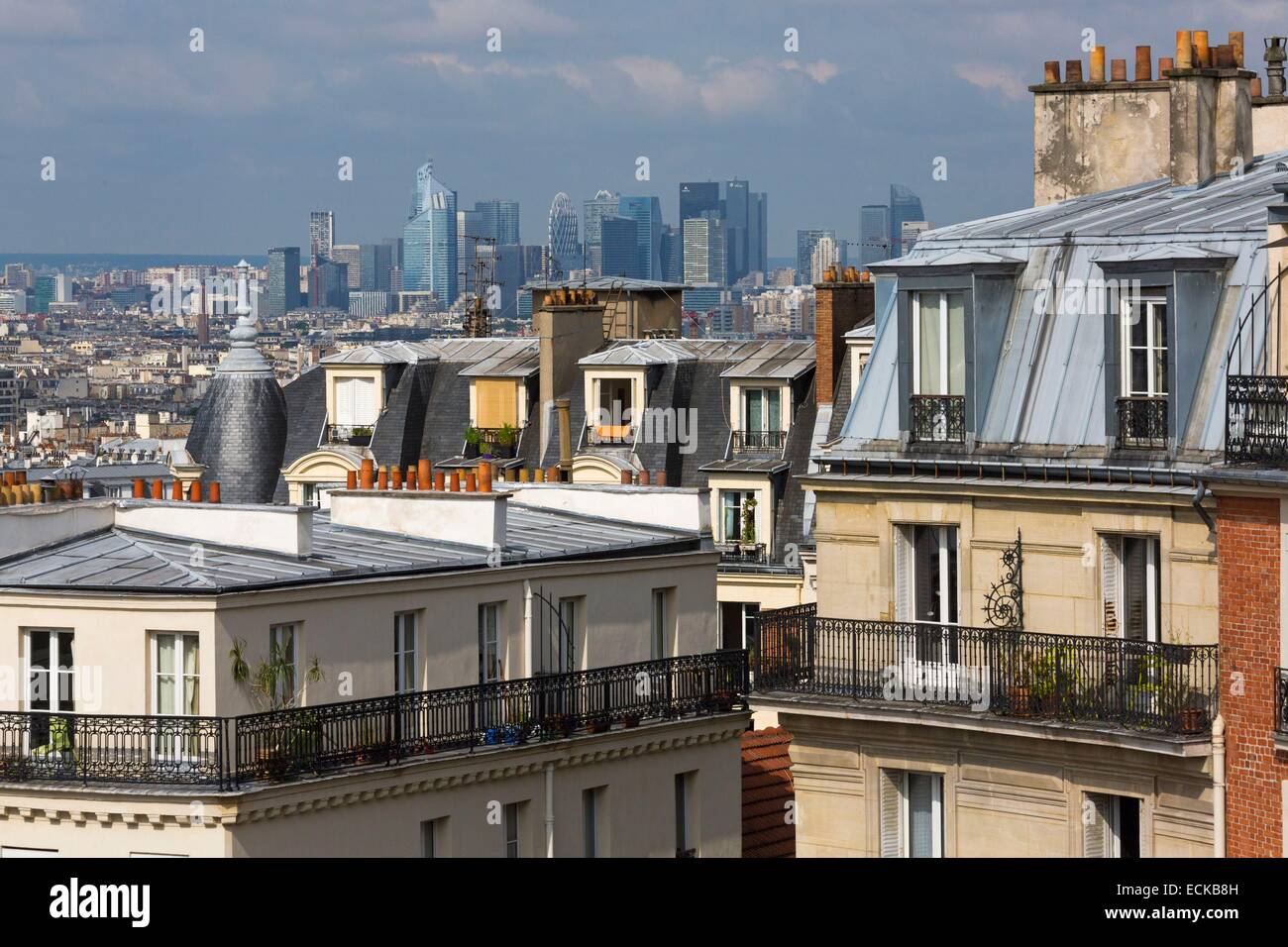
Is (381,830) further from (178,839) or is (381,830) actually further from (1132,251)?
(1132,251)

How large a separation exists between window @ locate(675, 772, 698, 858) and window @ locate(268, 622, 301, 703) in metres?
7.15

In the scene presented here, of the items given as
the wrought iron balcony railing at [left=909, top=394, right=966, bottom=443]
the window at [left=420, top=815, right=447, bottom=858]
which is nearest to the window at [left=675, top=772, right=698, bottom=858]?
the window at [left=420, top=815, right=447, bottom=858]

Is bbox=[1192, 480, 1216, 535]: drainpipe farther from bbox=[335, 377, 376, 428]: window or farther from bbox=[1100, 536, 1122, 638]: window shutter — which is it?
bbox=[335, 377, 376, 428]: window

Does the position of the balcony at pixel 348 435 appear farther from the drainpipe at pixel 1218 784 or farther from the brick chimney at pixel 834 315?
the drainpipe at pixel 1218 784

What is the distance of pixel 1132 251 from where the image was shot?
1134 inches

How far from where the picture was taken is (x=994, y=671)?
28.6 metres

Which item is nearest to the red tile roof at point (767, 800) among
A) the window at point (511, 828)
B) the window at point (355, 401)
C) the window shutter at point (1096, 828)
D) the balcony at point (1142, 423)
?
the window at point (511, 828)

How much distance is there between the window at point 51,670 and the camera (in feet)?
104

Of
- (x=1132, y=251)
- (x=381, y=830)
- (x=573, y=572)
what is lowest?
(x=381, y=830)

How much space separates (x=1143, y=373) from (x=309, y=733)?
34.1 feet

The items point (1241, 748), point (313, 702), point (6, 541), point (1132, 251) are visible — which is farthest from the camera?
point (6, 541)

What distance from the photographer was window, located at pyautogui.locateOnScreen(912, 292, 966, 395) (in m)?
29.9

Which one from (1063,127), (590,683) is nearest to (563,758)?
(590,683)

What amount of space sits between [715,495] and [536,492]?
19.2 metres
